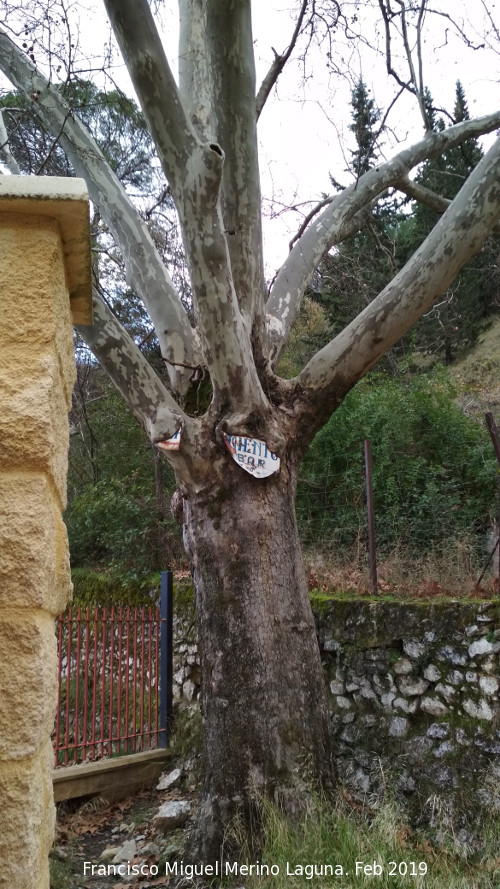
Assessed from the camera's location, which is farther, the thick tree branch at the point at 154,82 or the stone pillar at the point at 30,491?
the thick tree branch at the point at 154,82

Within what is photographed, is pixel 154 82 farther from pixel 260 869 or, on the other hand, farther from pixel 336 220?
pixel 260 869

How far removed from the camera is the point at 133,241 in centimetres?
495

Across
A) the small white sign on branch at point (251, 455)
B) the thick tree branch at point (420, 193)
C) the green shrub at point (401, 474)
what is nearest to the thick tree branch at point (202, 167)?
the small white sign on branch at point (251, 455)

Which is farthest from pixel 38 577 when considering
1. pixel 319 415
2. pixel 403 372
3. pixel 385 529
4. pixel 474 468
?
pixel 403 372

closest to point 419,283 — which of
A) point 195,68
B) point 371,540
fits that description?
point 371,540

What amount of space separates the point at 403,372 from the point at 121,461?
21.1ft

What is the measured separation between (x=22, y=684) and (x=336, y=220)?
524 cm

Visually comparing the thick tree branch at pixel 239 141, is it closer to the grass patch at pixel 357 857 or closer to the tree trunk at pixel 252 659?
the tree trunk at pixel 252 659

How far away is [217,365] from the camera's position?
13.3 feet

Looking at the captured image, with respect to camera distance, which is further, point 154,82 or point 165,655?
point 165,655

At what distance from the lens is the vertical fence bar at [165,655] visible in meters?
6.18

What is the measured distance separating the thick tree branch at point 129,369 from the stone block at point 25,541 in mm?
2677

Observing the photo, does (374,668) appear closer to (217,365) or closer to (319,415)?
(319,415)

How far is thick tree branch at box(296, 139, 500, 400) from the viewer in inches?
169
